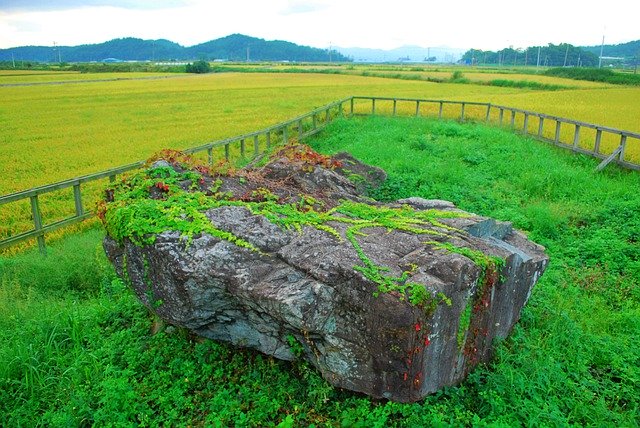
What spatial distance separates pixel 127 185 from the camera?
6.79m

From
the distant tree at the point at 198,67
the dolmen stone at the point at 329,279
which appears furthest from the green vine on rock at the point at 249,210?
the distant tree at the point at 198,67

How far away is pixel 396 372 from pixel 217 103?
34589 millimetres

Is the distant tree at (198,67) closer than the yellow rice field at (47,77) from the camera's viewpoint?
No

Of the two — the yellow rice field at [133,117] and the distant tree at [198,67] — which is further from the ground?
the distant tree at [198,67]

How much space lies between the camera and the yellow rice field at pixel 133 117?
56.5 feet

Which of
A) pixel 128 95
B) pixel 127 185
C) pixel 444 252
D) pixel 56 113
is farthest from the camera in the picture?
pixel 128 95

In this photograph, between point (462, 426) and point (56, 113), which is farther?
point (56, 113)

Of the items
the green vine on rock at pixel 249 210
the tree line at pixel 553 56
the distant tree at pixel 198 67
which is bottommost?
the green vine on rock at pixel 249 210

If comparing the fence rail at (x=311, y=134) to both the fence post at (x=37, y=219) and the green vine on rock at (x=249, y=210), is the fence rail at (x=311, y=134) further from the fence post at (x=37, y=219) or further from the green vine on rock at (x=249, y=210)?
the green vine on rock at (x=249, y=210)

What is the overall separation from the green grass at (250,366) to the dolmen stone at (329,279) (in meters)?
0.26

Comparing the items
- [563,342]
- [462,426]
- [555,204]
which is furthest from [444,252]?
[555,204]

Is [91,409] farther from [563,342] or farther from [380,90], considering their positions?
[380,90]

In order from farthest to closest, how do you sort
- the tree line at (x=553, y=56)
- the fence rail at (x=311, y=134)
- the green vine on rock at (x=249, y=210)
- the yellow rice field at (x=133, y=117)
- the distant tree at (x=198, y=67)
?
the tree line at (x=553, y=56) → the distant tree at (x=198, y=67) → the yellow rice field at (x=133, y=117) → the fence rail at (x=311, y=134) → the green vine on rock at (x=249, y=210)

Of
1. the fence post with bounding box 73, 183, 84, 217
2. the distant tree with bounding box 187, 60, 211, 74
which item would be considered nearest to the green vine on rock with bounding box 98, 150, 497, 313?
the fence post with bounding box 73, 183, 84, 217
